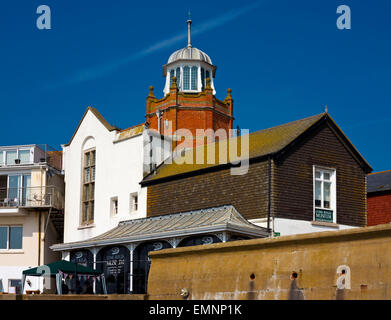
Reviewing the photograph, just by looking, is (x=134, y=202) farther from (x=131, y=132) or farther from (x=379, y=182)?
(x=379, y=182)

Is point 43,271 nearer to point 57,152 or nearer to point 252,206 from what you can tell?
point 252,206

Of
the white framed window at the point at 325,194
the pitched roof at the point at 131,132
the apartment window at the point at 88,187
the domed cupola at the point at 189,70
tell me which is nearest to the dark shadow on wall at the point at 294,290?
the white framed window at the point at 325,194

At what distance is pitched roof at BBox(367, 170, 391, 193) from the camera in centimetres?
Result: 3668

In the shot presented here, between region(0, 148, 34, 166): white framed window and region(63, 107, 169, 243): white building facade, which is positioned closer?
region(63, 107, 169, 243): white building facade

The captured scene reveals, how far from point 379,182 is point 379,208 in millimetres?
1935

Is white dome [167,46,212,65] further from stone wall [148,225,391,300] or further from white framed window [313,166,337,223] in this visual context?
stone wall [148,225,391,300]

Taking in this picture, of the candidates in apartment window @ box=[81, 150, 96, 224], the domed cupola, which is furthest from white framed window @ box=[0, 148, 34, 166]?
the domed cupola

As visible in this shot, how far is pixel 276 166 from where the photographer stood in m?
27.2

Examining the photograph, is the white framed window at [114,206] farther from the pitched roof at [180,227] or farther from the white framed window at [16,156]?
the white framed window at [16,156]

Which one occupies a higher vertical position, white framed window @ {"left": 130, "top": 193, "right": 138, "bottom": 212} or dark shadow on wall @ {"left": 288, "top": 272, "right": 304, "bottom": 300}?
white framed window @ {"left": 130, "top": 193, "right": 138, "bottom": 212}

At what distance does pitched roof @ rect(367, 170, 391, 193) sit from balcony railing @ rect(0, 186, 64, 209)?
1851 cm

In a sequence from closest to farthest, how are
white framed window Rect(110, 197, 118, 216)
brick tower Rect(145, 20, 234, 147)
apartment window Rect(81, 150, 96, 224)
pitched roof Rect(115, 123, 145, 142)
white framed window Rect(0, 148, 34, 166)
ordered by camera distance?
1. pitched roof Rect(115, 123, 145, 142)
2. white framed window Rect(110, 197, 118, 216)
3. apartment window Rect(81, 150, 96, 224)
4. white framed window Rect(0, 148, 34, 166)
5. brick tower Rect(145, 20, 234, 147)

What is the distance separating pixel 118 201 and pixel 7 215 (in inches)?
306

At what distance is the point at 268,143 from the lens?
2925cm
